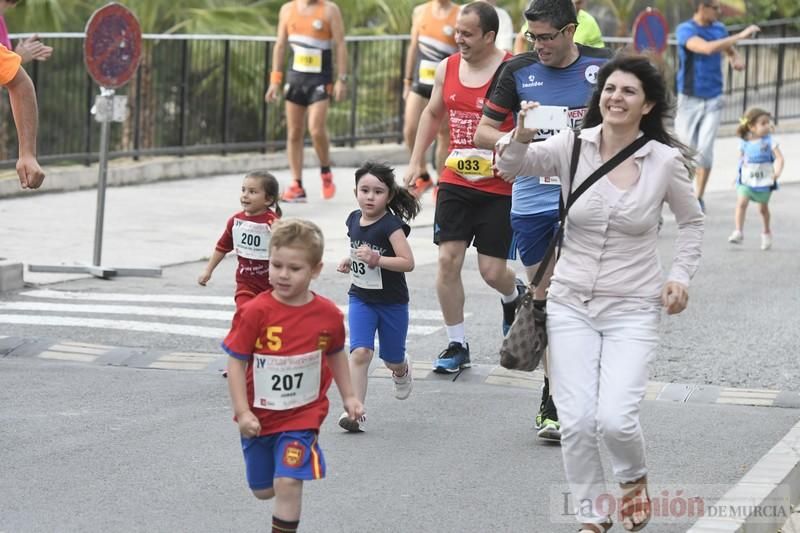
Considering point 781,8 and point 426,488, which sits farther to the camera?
point 781,8

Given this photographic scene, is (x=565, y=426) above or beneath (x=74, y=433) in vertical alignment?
above

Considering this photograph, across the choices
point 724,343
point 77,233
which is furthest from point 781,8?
point 724,343

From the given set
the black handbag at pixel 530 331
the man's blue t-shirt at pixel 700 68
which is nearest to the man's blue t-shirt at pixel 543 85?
the black handbag at pixel 530 331

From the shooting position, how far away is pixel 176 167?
1875cm

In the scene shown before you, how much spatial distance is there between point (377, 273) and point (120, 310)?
11.9 feet

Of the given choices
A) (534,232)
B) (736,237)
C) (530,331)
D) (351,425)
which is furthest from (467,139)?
(736,237)

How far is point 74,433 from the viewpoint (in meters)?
7.55

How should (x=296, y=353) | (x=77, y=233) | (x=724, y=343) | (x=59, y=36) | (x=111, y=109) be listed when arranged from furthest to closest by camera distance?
(x=59, y=36)
(x=77, y=233)
(x=111, y=109)
(x=724, y=343)
(x=296, y=353)

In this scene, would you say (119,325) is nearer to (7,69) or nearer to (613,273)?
(7,69)

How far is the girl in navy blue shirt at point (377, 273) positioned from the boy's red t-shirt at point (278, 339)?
214cm

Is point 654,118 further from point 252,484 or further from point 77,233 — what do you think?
point 77,233

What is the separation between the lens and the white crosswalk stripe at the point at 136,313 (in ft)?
34.0

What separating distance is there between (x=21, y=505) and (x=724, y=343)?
5185 millimetres

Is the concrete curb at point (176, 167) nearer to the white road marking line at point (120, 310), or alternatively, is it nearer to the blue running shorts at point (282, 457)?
the white road marking line at point (120, 310)
